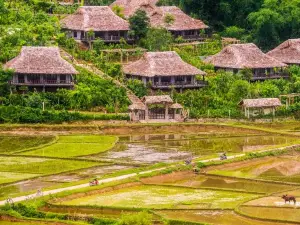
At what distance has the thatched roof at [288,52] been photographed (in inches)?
3521

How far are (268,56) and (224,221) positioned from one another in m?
39.4

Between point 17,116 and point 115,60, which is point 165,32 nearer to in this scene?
point 115,60

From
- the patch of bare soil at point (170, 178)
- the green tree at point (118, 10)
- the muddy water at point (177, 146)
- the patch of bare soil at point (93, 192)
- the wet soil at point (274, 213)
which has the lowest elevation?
the wet soil at point (274, 213)

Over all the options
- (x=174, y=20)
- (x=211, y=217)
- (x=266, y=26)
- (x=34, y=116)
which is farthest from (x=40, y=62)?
(x=211, y=217)

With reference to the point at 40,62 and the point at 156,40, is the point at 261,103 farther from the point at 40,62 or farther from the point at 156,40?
the point at 40,62

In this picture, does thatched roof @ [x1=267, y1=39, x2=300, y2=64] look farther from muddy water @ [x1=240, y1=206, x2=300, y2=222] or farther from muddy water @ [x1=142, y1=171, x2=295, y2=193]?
muddy water @ [x1=240, y1=206, x2=300, y2=222]

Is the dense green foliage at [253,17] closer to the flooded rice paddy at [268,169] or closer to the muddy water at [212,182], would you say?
the flooded rice paddy at [268,169]

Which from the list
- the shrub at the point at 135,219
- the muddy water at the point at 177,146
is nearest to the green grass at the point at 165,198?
the shrub at the point at 135,219

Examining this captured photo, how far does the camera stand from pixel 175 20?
94.4m

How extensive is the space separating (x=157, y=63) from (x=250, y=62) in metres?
7.92

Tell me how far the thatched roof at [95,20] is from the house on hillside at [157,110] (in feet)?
41.8

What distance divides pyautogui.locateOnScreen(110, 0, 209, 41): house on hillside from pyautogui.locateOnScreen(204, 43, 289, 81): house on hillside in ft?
24.1

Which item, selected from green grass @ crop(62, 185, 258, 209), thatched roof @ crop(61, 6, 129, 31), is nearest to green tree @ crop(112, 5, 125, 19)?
thatched roof @ crop(61, 6, 129, 31)

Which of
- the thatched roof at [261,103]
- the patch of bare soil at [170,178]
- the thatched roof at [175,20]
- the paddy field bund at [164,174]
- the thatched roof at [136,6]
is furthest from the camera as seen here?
the thatched roof at [136,6]
